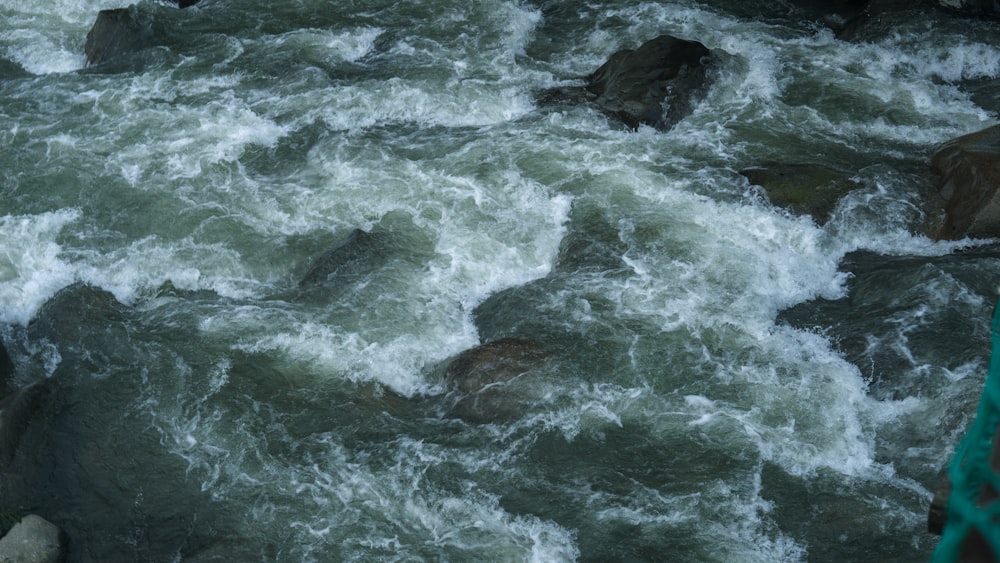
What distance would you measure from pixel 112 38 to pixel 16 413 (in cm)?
730

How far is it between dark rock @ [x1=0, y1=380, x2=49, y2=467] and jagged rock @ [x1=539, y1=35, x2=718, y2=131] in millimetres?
6821

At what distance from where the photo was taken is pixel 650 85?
39.3 feet

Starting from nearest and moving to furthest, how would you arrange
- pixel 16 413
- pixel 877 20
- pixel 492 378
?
pixel 16 413, pixel 492 378, pixel 877 20

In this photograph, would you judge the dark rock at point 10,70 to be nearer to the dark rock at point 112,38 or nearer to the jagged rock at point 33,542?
the dark rock at point 112,38

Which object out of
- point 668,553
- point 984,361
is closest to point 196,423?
point 668,553

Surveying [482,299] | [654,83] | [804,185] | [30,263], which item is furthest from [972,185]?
[30,263]

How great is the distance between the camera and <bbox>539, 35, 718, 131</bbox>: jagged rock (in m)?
11.8

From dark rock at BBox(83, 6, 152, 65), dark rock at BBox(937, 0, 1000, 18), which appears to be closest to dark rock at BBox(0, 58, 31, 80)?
dark rock at BBox(83, 6, 152, 65)

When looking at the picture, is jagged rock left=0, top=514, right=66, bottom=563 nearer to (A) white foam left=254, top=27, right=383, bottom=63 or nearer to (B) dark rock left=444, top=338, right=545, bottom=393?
(B) dark rock left=444, top=338, right=545, bottom=393

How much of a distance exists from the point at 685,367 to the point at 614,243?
72.6 inches

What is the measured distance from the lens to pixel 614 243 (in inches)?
396

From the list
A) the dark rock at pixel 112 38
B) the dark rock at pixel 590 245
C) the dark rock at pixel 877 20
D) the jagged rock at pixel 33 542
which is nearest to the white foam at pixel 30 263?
the jagged rock at pixel 33 542

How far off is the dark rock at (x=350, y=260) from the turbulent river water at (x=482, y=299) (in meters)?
0.10

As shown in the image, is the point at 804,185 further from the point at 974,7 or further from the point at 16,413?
the point at 16,413
